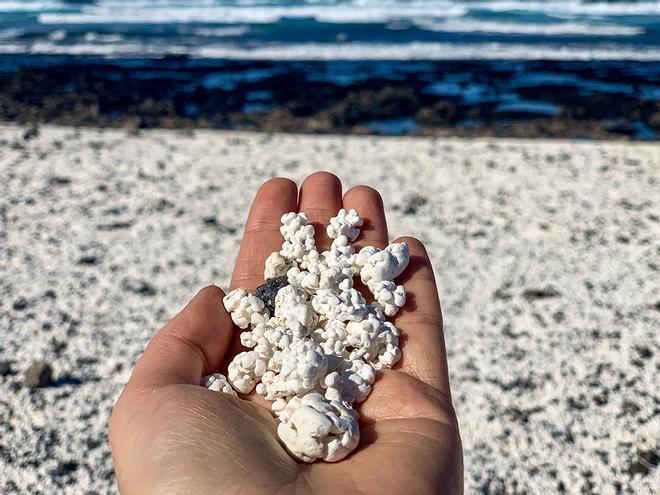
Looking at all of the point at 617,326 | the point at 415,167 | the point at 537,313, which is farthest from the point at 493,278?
the point at 415,167

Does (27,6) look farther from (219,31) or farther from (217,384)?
(217,384)

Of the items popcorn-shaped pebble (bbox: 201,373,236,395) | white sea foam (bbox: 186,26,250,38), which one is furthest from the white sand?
white sea foam (bbox: 186,26,250,38)

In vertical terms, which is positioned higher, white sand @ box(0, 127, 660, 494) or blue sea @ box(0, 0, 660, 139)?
white sand @ box(0, 127, 660, 494)

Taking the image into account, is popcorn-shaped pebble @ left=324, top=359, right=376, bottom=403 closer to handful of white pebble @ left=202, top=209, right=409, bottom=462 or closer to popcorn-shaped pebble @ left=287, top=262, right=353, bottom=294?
handful of white pebble @ left=202, top=209, right=409, bottom=462

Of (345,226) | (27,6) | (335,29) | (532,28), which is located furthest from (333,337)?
(27,6)

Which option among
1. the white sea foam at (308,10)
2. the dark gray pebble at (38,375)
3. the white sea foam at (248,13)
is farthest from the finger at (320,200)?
the white sea foam at (308,10)

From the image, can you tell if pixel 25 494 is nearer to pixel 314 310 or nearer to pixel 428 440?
pixel 314 310

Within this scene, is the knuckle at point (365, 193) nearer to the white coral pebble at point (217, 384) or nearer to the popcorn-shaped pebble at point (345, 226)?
the popcorn-shaped pebble at point (345, 226)

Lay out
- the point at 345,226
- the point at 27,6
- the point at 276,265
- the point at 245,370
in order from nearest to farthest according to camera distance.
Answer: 1. the point at 245,370
2. the point at 276,265
3. the point at 345,226
4. the point at 27,6
